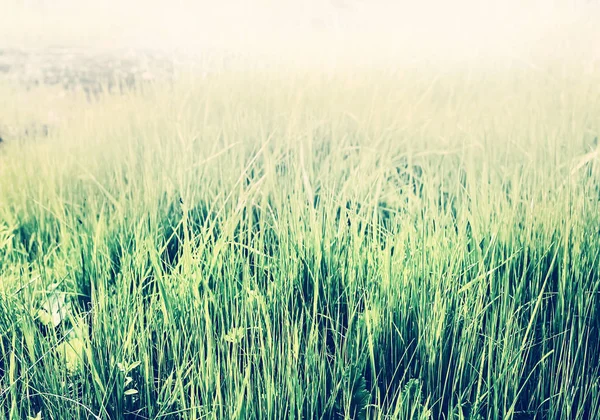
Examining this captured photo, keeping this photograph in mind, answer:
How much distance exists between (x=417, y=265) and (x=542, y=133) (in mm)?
547

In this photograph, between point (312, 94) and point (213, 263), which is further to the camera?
point (312, 94)

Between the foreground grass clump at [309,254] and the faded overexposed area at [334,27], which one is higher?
the faded overexposed area at [334,27]

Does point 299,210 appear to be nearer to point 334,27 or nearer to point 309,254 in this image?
point 309,254

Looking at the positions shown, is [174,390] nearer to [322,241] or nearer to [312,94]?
[322,241]

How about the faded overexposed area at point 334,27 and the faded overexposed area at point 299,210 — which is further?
the faded overexposed area at point 334,27

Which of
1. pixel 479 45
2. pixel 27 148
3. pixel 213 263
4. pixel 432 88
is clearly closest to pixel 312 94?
pixel 432 88

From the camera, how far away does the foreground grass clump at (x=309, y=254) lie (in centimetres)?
74

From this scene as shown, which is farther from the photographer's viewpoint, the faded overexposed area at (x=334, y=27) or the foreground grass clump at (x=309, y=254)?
the faded overexposed area at (x=334, y=27)

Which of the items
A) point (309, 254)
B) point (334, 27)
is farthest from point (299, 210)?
point (334, 27)

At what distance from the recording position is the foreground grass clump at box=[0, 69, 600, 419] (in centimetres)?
74

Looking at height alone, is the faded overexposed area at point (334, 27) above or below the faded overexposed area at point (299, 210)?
above

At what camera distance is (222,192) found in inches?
40.1

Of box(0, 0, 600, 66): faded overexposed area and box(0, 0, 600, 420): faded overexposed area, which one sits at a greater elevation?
box(0, 0, 600, 66): faded overexposed area

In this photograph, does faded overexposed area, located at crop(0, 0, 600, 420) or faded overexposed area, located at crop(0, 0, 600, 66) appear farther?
faded overexposed area, located at crop(0, 0, 600, 66)
